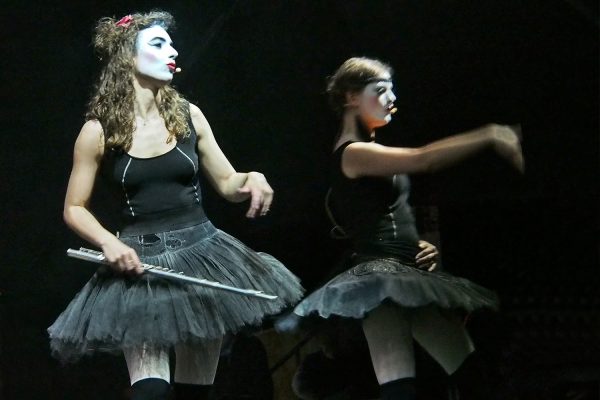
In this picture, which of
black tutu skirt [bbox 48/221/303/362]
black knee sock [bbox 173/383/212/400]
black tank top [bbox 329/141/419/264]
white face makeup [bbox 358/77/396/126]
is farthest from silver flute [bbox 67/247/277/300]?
white face makeup [bbox 358/77/396/126]

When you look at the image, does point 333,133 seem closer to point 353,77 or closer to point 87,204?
point 353,77

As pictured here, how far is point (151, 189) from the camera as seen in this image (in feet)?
6.86

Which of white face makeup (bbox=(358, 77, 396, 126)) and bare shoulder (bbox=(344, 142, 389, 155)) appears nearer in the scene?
bare shoulder (bbox=(344, 142, 389, 155))

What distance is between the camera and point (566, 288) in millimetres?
2855

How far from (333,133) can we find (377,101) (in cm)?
47

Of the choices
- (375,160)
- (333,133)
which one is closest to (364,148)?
(375,160)

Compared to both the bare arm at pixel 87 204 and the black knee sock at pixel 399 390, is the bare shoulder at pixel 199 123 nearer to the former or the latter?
the bare arm at pixel 87 204

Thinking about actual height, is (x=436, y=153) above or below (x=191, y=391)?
above

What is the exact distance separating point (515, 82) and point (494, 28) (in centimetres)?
17

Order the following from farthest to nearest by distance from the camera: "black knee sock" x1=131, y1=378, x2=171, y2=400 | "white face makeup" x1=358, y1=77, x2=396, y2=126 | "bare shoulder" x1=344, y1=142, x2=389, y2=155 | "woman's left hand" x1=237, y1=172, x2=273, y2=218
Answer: "white face makeup" x1=358, y1=77, x2=396, y2=126
"bare shoulder" x1=344, y1=142, x2=389, y2=155
"woman's left hand" x1=237, y1=172, x2=273, y2=218
"black knee sock" x1=131, y1=378, x2=171, y2=400

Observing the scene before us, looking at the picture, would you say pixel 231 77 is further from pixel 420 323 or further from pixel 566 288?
pixel 566 288

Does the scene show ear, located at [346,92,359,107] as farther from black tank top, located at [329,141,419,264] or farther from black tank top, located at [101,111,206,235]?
black tank top, located at [101,111,206,235]

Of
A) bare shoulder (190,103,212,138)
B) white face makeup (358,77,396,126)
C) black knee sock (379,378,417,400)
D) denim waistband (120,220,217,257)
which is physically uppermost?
white face makeup (358,77,396,126)

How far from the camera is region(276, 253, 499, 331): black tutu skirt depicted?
6.77 feet
